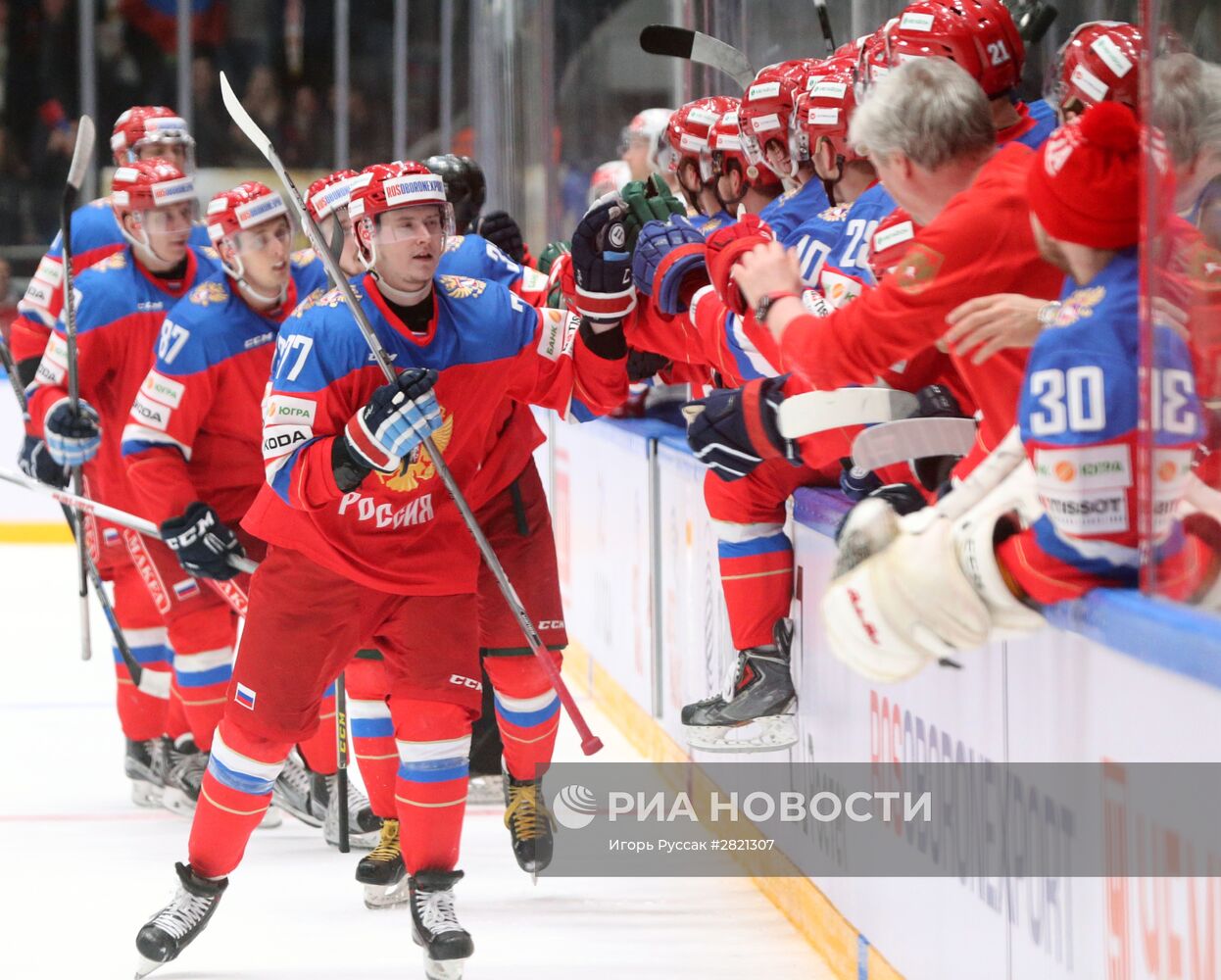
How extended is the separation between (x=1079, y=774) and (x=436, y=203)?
150 cm

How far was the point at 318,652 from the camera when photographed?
2.98 metres

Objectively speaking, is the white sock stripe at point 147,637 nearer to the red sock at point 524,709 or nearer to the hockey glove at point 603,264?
the red sock at point 524,709

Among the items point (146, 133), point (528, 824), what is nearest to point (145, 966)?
point (528, 824)

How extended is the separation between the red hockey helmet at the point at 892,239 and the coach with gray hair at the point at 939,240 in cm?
7

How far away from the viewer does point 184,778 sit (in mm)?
4246

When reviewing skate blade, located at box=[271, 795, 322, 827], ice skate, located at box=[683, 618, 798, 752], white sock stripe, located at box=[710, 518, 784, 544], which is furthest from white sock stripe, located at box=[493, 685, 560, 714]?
skate blade, located at box=[271, 795, 322, 827]

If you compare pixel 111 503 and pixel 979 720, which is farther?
pixel 111 503

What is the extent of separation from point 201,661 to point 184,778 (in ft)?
1.21

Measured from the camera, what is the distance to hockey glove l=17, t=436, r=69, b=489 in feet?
15.2

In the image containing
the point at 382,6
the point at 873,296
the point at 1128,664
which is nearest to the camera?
the point at 1128,664

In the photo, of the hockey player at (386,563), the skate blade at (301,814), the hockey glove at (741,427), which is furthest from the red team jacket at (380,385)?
the skate blade at (301,814)

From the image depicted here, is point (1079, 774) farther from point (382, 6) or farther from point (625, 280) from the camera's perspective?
point (382, 6)

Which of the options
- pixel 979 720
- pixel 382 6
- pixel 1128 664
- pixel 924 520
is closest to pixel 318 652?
pixel 979 720

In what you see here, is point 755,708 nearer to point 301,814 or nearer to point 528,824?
point 528,824
